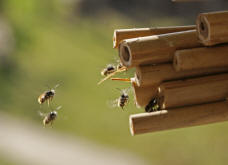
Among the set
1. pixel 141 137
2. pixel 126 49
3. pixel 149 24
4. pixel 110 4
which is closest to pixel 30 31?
pixel 110 4

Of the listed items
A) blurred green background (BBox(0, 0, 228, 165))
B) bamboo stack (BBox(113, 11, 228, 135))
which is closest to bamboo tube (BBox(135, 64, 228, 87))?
bamboo stack (BBox(113, 11, 228, 135))

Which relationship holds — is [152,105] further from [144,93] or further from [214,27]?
[214,27]

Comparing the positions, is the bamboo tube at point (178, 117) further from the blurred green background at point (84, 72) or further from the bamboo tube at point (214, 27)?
the blurred green background at point (84, 72)

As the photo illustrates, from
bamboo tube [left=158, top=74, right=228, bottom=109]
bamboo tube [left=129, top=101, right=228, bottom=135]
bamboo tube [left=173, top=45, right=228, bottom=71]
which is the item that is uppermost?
bamboo tube [left=173, top=45, right=228, bottom=71]

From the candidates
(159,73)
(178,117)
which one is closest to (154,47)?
(159,73)

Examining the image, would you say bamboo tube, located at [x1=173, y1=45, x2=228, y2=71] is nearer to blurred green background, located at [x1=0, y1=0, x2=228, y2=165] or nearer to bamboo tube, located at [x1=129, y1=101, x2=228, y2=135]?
bamboo tube, located at [x1=129, y1=101, x2=228, y2=135]

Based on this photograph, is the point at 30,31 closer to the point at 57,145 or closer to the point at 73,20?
the point at 73,20
